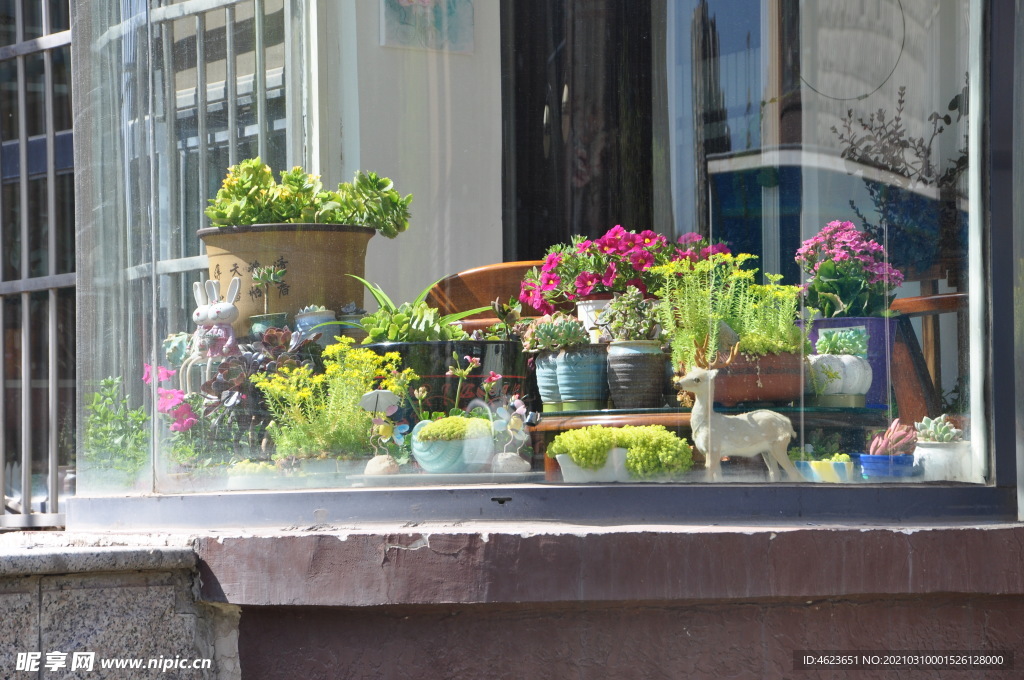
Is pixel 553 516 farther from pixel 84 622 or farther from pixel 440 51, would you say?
pixel 440 51

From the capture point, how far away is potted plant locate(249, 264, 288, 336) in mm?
3391

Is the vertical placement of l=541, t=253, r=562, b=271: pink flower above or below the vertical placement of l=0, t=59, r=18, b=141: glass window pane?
below

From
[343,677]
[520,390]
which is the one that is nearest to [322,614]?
[343,677]

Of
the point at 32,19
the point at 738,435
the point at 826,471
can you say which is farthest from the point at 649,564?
the point at 32,19

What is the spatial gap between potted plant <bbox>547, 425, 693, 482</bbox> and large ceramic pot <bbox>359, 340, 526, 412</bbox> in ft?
0.93

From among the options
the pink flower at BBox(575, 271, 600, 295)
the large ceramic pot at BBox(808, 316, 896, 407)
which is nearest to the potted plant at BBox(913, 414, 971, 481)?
the large ceramic pot at BBox(808, 316, 896, 407)

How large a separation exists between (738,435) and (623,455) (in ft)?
0.95

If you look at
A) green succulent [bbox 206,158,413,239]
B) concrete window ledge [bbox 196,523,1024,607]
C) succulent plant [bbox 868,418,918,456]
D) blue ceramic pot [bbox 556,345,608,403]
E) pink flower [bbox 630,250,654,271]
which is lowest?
concrete window ledge [bbox 196,523,1024,607]

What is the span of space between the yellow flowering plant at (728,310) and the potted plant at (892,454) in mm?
310

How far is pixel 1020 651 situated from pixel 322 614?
1.67m

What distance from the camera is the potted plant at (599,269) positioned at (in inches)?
134

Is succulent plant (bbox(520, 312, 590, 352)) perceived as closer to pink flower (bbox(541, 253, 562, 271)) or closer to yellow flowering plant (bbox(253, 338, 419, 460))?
pink flower (bbox(541, 253, 562, 271))

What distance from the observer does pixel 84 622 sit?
2947 millimetres

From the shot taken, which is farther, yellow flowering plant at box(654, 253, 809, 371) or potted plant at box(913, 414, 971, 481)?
yellow flowering plant at box(654, 253, 809, 371)
